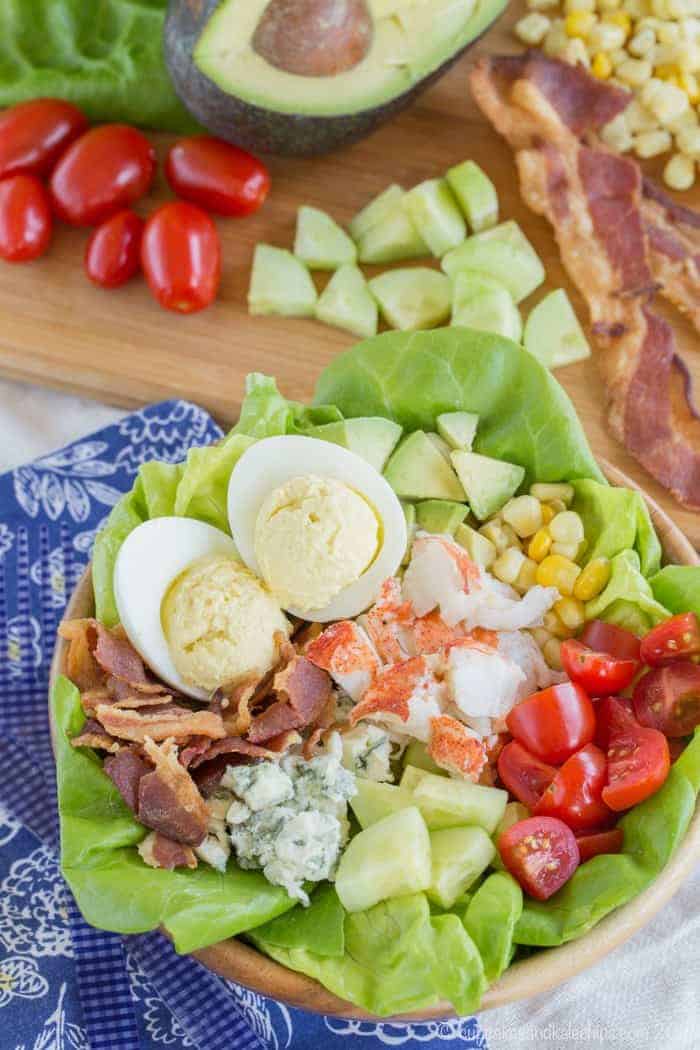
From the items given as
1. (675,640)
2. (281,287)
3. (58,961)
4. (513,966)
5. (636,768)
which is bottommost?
(58,961)

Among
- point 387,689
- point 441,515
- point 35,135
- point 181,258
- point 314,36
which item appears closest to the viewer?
point 387,689

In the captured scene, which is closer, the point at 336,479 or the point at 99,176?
the point at 336,479

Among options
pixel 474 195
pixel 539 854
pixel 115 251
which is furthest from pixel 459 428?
pixel 115 251

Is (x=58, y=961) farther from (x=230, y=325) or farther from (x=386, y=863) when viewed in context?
(x=230, y=325)

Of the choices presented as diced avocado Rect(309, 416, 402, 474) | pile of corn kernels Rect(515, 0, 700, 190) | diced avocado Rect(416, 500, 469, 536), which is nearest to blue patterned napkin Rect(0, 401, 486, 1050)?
diced avocado Rect(309, 416, 402, 474)

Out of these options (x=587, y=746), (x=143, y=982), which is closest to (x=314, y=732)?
(x=587, y=746)

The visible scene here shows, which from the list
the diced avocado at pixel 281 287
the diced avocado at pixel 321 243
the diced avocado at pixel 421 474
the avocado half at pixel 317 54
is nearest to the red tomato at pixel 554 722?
the diced avocado at pixel 421 474

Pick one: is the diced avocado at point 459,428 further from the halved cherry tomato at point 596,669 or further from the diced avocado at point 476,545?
the halved cherry tomato at point 596,669
